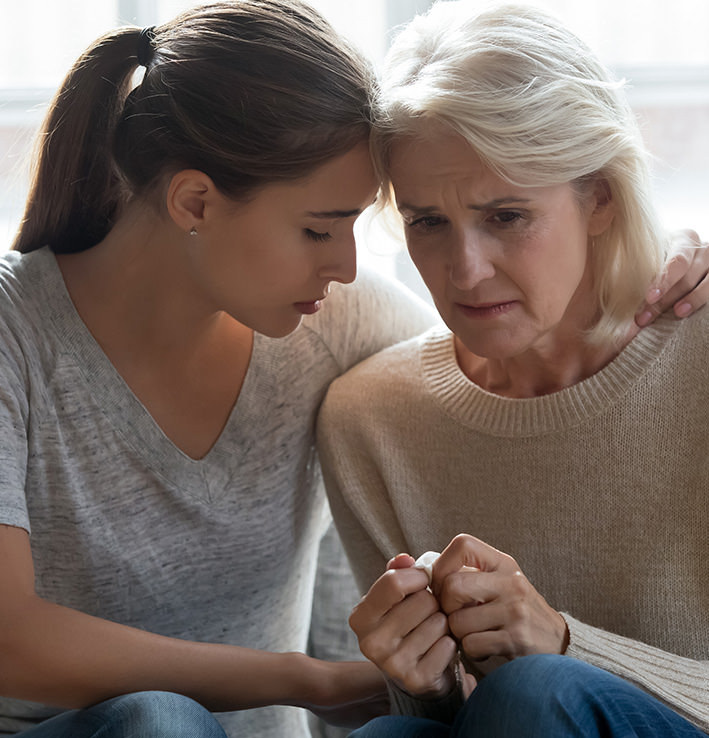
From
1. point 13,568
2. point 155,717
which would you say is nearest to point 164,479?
point 13,568

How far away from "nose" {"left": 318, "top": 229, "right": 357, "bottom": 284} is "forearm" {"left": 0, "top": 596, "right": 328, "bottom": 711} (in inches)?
21.6

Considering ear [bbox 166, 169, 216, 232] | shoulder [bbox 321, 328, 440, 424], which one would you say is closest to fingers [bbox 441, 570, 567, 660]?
shoulder [bbox 321, 328, 440, 424]

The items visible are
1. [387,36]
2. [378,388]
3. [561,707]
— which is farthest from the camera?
[387,36]

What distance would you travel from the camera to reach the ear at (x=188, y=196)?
4.48 feet

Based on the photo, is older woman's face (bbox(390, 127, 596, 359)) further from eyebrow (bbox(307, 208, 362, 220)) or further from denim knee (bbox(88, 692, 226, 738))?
denim knee (bbox(88, 692, 226, 738))

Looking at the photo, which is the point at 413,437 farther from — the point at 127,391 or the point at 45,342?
the point at 45,342

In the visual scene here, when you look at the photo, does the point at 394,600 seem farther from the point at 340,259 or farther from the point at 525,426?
the point at 340,259

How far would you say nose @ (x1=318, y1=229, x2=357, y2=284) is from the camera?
1.41 meters

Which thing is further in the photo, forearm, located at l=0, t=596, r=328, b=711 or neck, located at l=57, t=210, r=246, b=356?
neck, located at l=57, t=210, r=246, b=356

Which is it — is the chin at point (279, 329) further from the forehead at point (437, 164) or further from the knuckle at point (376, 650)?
the knuckle at point (376, 650)

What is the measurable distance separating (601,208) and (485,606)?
57cm

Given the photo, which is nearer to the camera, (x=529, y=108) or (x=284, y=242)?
(x=529, y=108)

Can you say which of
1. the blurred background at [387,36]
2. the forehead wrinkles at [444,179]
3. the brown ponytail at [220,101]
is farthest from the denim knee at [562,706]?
the blurred background at [387,36]

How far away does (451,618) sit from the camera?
4.01 ft
